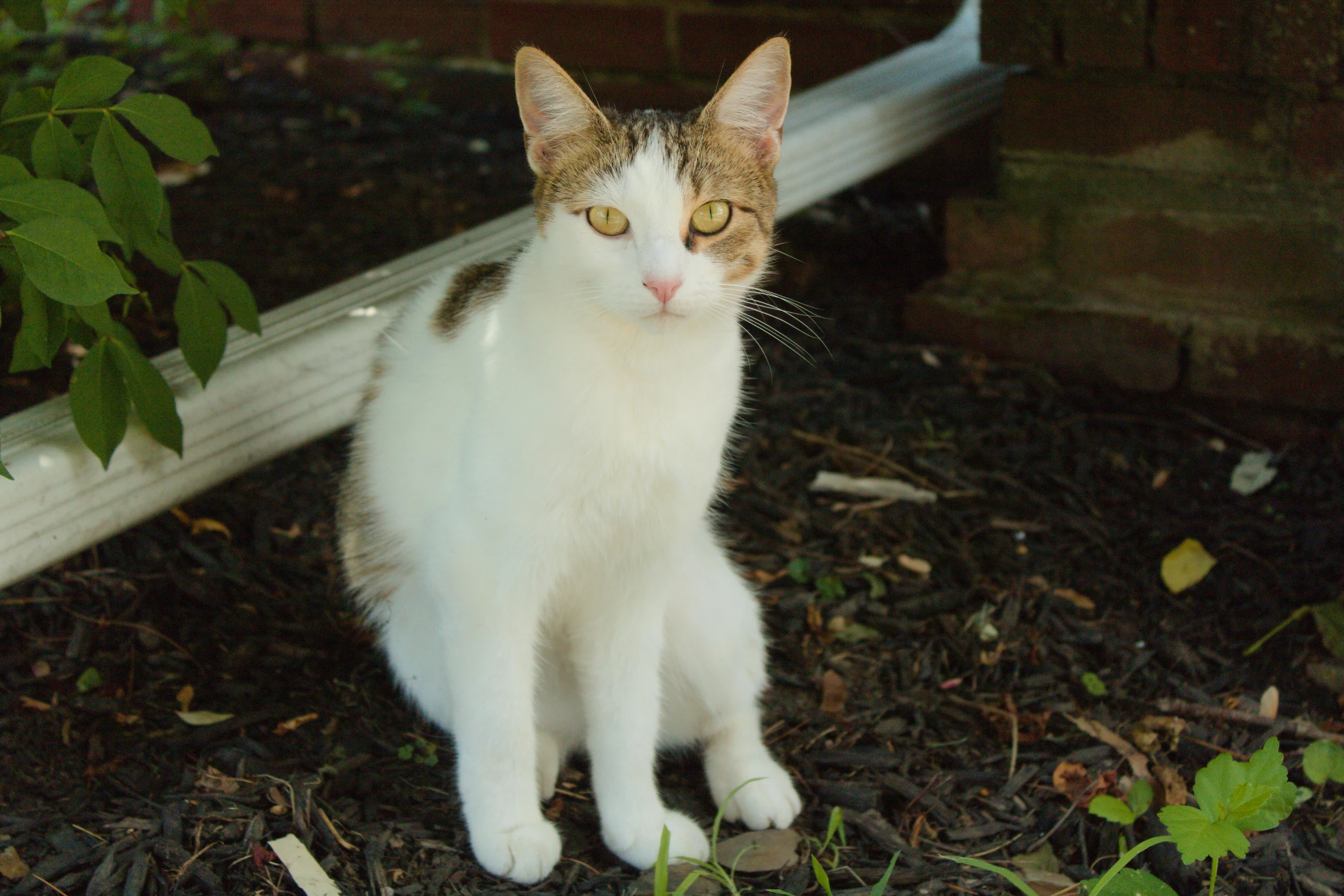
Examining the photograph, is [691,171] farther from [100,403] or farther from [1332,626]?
[1332,626]

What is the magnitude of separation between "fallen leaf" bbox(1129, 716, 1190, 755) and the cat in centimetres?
68

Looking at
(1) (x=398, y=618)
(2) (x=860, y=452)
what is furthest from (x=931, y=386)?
(1) (x=398, y=618)

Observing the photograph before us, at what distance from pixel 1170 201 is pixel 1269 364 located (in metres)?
0.49

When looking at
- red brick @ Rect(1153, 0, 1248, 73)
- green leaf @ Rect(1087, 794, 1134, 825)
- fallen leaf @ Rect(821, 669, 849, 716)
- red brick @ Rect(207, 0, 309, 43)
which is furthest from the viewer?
red brick @ Rect(207, 0, 309, 43)

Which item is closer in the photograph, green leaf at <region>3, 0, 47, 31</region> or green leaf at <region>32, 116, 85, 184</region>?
green leaf at <region>32, 116, 85, 184</region>

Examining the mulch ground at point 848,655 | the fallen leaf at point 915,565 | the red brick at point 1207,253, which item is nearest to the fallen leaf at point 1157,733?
the mulch ground at point 848,655

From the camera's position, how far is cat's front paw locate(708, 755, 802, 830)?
2.16m

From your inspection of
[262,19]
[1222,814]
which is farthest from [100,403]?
[262,19]

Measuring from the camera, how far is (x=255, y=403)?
233 cm

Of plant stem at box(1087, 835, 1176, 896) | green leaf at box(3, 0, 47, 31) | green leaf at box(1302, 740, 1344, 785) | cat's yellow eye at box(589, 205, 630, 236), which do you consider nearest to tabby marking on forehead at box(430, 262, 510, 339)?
cat's yellow eye at box(589, 205, 630, 236)

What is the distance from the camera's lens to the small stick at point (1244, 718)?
2295 millimetres

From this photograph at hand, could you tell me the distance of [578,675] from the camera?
7.06 ft

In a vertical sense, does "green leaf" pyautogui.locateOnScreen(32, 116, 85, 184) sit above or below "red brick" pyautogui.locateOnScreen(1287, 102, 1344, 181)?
above

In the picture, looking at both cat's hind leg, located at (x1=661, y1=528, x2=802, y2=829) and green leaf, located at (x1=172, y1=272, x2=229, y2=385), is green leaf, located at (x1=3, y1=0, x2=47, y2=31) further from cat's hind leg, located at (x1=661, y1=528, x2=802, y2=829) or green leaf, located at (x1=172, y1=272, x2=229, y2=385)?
cat's hind leg, located at (x1=661, y1=528, x2=802, y2=829)
